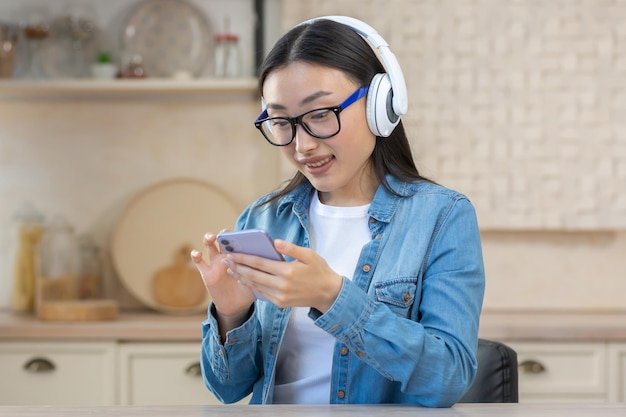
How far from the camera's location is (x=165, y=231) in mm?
3111

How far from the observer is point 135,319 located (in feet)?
9.31

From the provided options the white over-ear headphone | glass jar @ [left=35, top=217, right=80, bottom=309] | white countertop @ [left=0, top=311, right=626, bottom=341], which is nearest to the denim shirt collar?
the white over-ear headphone

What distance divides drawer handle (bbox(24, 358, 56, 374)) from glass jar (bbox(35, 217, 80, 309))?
0.87 ft

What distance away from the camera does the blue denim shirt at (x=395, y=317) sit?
131cm

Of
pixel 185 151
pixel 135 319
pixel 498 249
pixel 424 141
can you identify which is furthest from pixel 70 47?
pixel 498 249

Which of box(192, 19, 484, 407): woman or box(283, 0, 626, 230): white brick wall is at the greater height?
box(283, 0, 626, 230): white brick wall

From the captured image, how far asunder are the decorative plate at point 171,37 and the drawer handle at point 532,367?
151 centimetres

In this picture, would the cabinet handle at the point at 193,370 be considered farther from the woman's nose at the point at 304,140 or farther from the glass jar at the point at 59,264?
the woman's nose at the point at 304,140

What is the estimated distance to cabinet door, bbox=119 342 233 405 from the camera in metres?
2.69

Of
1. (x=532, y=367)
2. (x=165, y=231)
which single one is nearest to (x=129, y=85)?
(x=165, y=231)

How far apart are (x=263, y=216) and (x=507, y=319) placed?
55.6 inches

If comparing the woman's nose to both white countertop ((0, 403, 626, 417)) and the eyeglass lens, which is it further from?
white countertop ((0, 403, 626, 417))

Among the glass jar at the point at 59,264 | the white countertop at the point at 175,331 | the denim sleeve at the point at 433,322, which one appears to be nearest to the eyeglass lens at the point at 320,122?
the denim sleeve at the point at 433,322

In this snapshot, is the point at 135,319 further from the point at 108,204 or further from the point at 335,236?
the point at 335,236
